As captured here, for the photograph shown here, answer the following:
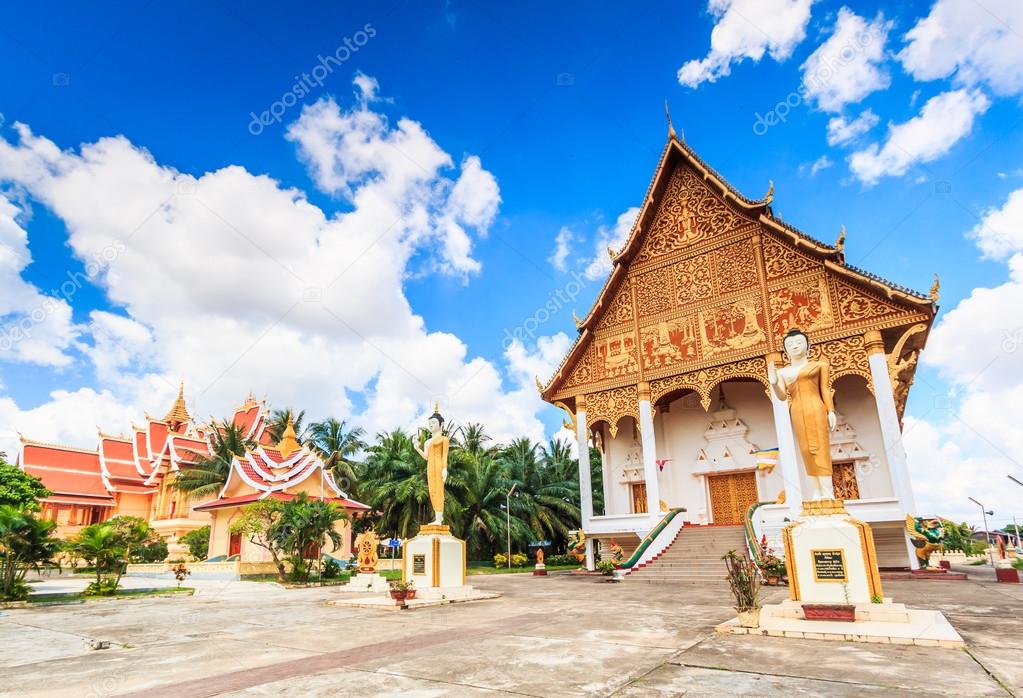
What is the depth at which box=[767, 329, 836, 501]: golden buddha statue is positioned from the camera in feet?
23.1

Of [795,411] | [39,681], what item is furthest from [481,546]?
[39,681]

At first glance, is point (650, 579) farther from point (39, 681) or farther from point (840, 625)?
point (39, 681)

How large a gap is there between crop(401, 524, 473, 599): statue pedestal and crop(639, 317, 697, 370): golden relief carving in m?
9.31

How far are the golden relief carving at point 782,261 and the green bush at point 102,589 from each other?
60.7 feet

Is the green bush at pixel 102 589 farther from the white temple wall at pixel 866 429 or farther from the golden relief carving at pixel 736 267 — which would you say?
the white temple wall at pixel 866 429

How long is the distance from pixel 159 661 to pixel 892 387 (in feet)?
50.4

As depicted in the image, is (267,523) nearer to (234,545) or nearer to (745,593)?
(234,545)

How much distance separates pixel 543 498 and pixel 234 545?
13098 millimetres

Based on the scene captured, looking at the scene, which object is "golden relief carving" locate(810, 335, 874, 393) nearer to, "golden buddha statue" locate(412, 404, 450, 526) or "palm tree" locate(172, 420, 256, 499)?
"golden buddha statue" locate(412, 404, 450, 526)

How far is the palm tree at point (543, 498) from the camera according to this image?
87.4 feet

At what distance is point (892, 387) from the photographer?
46.9 feet

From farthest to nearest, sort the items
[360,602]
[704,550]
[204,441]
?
[204,441]
[704,550]
[360,602]

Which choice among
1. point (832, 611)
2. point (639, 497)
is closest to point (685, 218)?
point (639, 497)

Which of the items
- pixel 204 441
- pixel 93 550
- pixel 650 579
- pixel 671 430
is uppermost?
pixel 204 441
